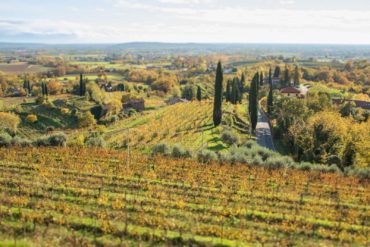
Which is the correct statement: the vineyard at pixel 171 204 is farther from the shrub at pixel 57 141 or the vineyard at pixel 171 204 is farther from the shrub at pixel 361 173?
the shrub at pixel 57 141

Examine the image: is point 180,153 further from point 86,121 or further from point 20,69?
point 20,69

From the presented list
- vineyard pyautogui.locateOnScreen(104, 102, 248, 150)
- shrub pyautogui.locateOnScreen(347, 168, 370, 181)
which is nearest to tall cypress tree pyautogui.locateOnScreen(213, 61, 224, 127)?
vineyard pyautogui.locateOnScreen(104, 102, 248, 150)

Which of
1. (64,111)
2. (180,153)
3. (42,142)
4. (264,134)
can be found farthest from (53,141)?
(64,111)

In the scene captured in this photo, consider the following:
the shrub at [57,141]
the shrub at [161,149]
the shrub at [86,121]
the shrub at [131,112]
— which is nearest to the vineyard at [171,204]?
the shrub at [161,149]

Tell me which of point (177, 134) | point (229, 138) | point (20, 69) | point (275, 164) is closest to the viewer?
point (275, 164)

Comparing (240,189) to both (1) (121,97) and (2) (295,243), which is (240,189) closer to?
(2) (295,243)

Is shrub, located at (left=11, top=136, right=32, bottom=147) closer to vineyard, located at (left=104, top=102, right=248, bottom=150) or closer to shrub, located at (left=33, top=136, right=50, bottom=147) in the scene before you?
shrub, located at (left=33, top=136, right=50, bottom=147)

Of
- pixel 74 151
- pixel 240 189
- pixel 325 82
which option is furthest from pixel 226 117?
pixel 325 82
